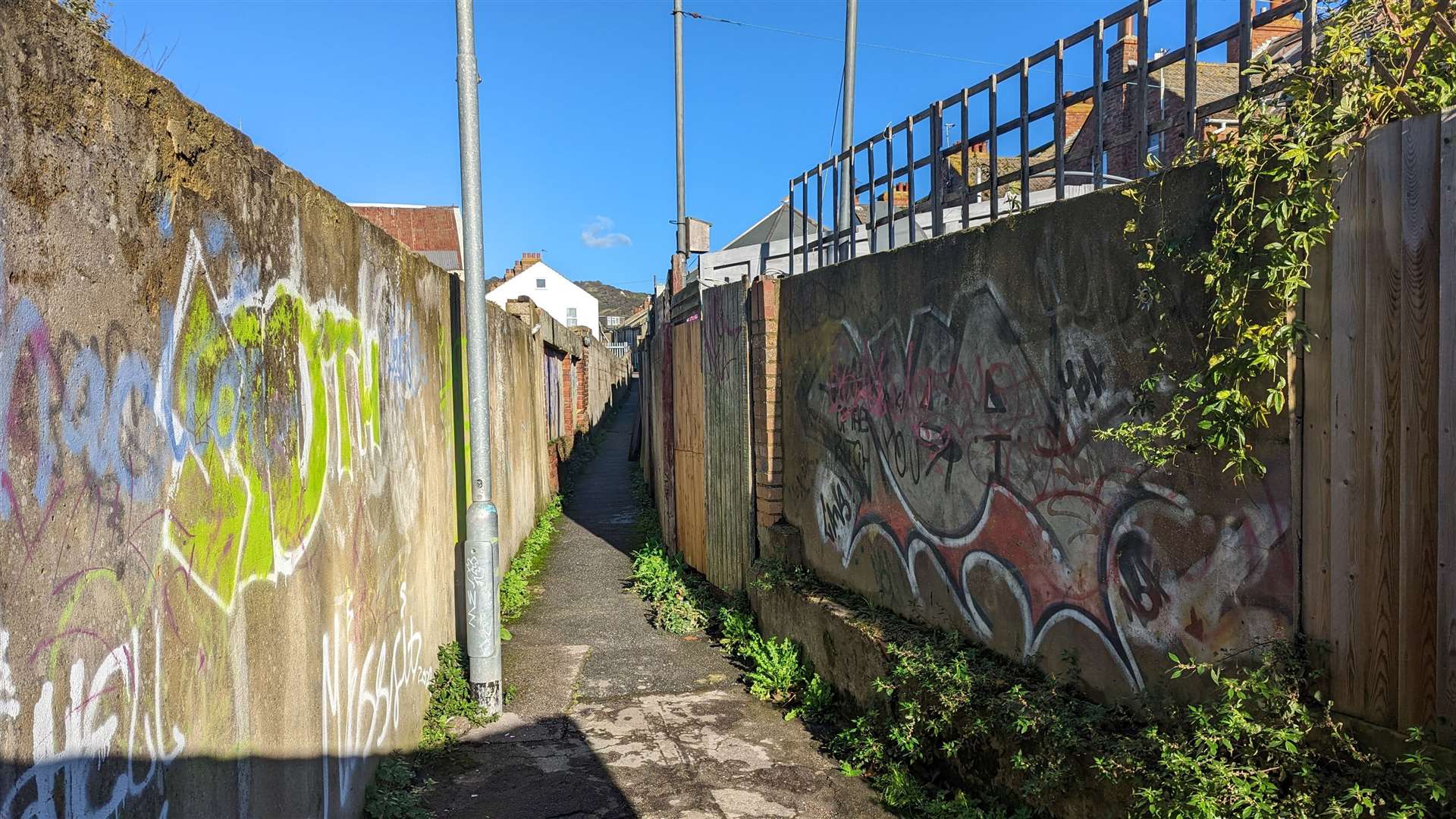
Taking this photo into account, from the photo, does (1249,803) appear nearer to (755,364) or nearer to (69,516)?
(69,516)

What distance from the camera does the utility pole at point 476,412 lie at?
5086 millimetres

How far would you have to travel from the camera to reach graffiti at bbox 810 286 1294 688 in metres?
3.00

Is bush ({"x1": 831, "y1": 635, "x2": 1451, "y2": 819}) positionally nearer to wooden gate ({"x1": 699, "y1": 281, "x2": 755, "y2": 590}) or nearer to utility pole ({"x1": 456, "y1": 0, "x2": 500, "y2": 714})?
utility pole ({"x1": 456, "y1": 0, "x2": 500, "y2": 714})

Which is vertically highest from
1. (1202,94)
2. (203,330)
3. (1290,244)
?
(1202,94)

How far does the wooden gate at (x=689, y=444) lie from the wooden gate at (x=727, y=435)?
0.20 metres

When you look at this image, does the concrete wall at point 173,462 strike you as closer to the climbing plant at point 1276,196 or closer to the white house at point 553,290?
the climbing plant at point 1276,196

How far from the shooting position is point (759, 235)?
16.0 metres

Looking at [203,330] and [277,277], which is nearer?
[203,330]

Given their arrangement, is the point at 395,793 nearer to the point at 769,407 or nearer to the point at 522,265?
the point at 769,407

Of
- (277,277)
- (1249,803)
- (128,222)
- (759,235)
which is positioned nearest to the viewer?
(128,222)

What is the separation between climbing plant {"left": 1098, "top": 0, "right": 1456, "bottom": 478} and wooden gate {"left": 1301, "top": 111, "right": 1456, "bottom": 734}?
8 centimetres

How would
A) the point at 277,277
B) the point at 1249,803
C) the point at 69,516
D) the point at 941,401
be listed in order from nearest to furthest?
1. the point at 69,516
2. the point at 1249,803
3. the point at 277,277
4. the point at 941,401

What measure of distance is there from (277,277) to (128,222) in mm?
908

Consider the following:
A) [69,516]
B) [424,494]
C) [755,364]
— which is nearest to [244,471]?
[69,516]
